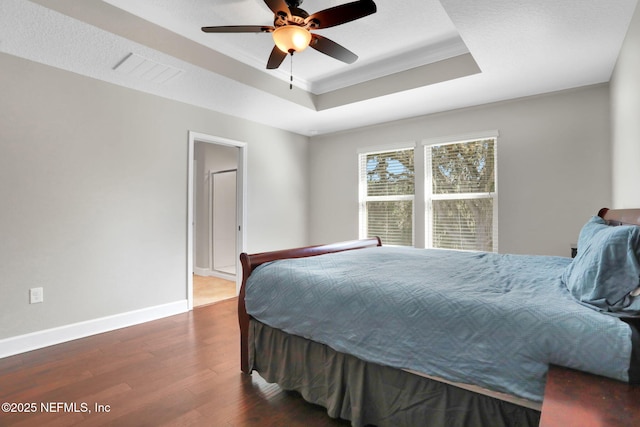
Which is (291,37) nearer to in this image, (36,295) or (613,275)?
(613,275)

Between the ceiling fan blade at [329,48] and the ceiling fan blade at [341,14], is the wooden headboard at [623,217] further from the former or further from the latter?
the ceiling fan blade at [329,48]

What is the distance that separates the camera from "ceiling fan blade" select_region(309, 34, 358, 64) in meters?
2.27

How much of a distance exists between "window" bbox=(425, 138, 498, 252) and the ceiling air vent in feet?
10.4

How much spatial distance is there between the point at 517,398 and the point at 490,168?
3.29 metres

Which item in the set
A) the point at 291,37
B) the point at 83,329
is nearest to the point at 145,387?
the point at 83,329

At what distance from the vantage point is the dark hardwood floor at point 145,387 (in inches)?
70.3

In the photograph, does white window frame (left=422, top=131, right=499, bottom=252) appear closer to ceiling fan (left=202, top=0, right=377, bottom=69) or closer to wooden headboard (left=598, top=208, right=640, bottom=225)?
wooden headboard (left=598, top=208, right=640, bottom=225)

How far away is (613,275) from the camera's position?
1.18m

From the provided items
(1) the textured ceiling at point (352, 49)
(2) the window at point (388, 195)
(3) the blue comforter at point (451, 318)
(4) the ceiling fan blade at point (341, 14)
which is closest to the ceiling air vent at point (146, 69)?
(1) the textured ceiling at point (352, 49)

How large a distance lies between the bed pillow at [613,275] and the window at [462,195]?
9.00ft

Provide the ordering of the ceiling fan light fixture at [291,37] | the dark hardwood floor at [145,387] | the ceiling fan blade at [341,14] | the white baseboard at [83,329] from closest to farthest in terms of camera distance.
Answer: the dark hardwood floor at [145,387], the ceiling fan blade at [341,14], the ceiling fan light fixture at [291,37], the white baseboard at [83,329]

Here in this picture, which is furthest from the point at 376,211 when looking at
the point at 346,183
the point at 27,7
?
the point at 27,7

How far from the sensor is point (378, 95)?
12.0 ft

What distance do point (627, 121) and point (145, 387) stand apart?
12.7 ft
